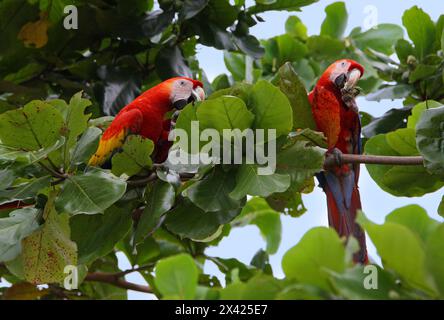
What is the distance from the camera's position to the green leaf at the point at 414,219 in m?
0.74

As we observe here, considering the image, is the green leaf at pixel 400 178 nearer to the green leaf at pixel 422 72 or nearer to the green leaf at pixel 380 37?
the green leaf at pixel 422 72

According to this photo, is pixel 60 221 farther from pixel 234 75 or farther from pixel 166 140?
pixel 234 75

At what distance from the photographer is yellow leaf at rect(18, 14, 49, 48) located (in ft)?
6.57

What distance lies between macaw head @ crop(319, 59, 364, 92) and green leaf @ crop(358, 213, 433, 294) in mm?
1270

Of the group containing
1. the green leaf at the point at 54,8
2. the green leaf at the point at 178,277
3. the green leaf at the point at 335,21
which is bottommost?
the green leaf at the point at 178,277

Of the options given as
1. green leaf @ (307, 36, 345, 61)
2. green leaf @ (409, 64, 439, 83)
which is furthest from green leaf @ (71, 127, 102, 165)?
green leaf @ (307, 36, 345, 61)

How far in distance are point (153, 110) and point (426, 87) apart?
79 cm

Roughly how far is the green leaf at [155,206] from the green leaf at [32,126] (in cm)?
18

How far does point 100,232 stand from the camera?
1.30 m

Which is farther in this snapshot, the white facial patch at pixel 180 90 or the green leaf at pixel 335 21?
the green leaf at pixel 335 21

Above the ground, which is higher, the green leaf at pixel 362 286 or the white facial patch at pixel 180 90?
the white facial patch at pixel 180 90

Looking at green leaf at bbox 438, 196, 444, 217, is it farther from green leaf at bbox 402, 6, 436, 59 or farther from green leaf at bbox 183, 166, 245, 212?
green leaf at bbox 402, 6, 436, 59

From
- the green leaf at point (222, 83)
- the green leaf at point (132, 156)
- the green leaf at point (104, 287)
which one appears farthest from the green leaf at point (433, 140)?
the green leaf at point (222, 83)

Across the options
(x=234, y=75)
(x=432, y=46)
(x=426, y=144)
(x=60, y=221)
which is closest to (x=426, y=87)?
(x=432, y=46)
